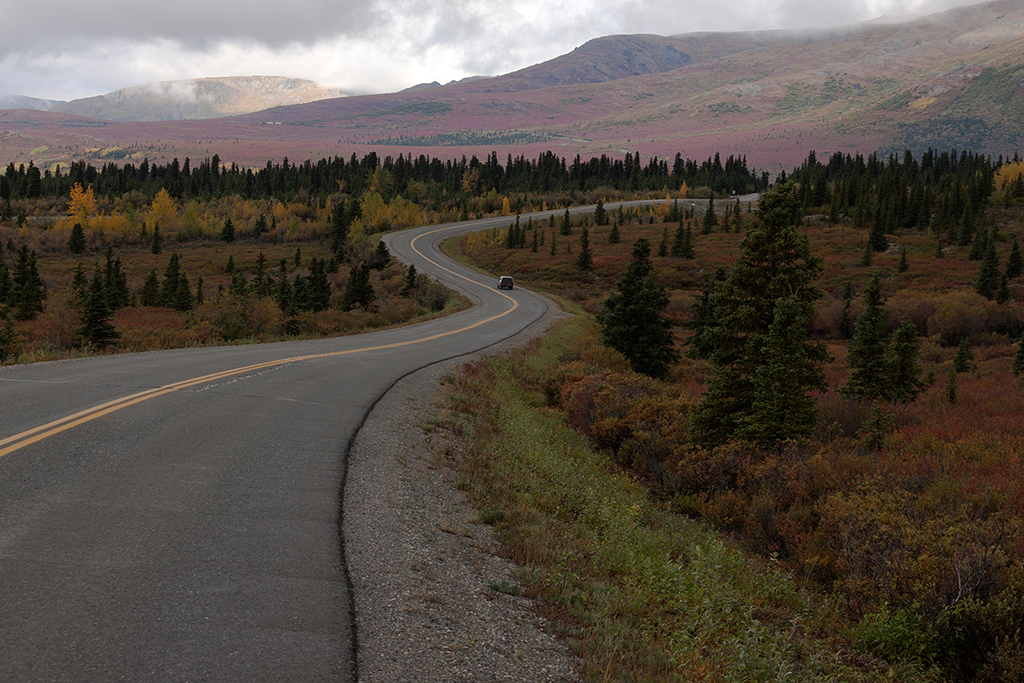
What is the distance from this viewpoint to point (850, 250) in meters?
76.8

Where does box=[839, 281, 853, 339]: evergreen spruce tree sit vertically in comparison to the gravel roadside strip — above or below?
below

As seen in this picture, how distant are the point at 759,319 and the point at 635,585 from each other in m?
11.0

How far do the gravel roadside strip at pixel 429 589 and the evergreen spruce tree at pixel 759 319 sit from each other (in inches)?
356

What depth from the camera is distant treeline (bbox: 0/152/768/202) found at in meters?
140

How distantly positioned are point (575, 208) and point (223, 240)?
7010 cm

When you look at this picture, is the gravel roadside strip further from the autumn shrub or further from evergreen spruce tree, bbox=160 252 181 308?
evergreen spruce tree, bbox=160 252 181 308

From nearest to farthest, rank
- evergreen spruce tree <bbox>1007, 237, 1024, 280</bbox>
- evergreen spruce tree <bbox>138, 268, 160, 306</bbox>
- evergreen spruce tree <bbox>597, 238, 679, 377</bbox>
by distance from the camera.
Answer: evergreen spruce tree <bbox>597, 238, 679, 377</bbox> < evergreen spruce tree <bbox>1007, 237, 1024, 280</bbox> < evergreen spruce tree <bbox>138, 268, 160, 306</bbox>

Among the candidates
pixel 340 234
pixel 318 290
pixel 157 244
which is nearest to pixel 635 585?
pixel 318 290

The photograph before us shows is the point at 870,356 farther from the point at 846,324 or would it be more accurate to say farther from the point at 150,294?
the point at 150,294

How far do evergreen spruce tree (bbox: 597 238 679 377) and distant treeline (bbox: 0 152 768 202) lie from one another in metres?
116

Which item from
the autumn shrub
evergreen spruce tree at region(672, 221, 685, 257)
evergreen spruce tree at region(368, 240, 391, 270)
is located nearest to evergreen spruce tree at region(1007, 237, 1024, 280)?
evergreen spruce tree at region(672, 221, 685, 257)

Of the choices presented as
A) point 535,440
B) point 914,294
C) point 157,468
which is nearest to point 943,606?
point 535,440

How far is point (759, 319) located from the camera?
15164 mm

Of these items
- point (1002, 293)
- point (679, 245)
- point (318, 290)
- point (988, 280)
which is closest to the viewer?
point (1002, 293)
